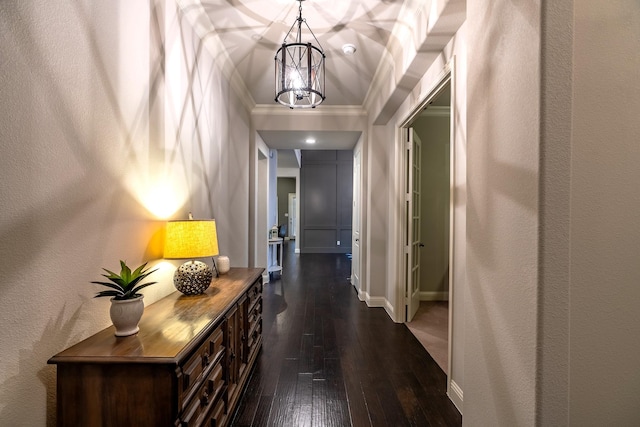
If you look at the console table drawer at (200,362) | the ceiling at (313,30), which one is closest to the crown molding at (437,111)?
the ceiling at (313,30)

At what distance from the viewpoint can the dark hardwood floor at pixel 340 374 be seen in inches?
74.3

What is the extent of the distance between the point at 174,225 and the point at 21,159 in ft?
2.82

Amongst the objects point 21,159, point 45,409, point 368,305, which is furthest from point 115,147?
point 368,305

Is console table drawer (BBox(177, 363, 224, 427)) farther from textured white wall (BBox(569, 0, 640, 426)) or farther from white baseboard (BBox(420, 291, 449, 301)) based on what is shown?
white baseboard (BBox(420, 291, 449, 301))

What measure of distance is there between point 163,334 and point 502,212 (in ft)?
4.83

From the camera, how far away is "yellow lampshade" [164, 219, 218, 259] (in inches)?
70.9

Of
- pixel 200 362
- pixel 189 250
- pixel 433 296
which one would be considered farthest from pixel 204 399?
pixel 433 296

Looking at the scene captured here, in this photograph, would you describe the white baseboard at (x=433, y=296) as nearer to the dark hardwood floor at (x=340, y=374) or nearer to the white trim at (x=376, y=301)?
the white trim at (x=376, y=301)

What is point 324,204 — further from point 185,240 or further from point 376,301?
point 185,240

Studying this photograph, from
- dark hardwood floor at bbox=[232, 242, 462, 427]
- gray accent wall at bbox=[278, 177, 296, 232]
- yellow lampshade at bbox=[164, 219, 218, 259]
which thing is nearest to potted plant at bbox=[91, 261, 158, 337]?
yellow lampshade at bbox=[164, 219, 218, 259]

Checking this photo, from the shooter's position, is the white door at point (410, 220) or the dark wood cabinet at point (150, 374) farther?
the white door at point (410, 220)

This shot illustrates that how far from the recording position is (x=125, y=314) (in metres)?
1.23

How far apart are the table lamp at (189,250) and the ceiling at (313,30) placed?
163cm

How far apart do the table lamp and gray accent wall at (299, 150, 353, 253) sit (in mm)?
7088
